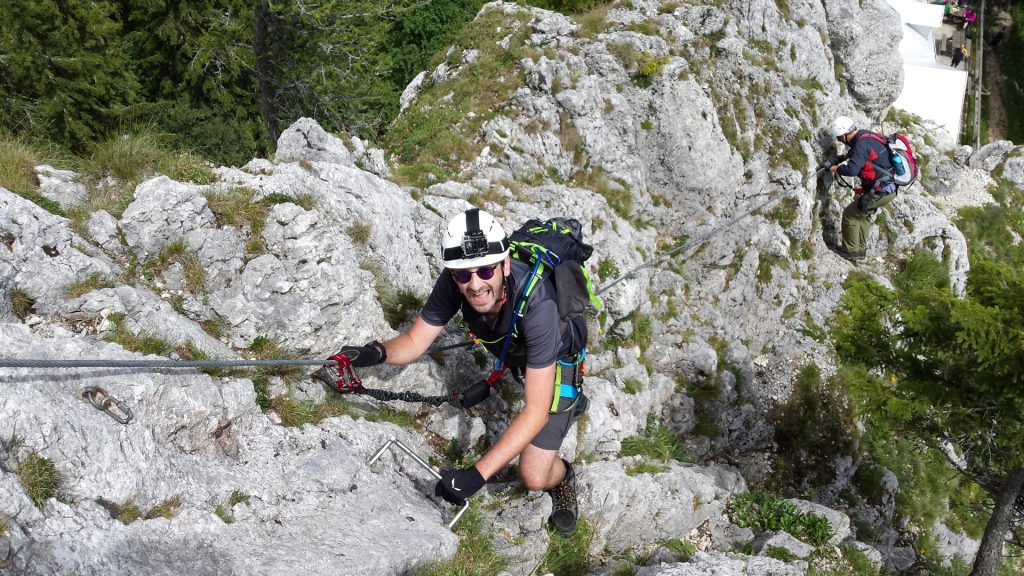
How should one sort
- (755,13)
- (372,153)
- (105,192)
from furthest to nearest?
(755,13) → (372,153) → (105,192)

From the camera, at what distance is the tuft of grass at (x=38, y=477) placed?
362cm

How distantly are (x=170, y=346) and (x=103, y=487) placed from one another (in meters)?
1.52

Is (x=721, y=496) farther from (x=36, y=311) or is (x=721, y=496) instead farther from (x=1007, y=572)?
(x=1007, y=572)

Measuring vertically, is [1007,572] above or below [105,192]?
below

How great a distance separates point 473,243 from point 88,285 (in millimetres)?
3397

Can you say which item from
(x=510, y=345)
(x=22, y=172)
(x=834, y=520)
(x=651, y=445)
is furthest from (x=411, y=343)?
(x=834, y=520)

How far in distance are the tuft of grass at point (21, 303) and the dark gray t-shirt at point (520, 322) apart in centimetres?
325

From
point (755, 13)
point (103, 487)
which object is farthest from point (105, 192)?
point (755, 13)

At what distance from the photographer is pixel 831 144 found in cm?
1842

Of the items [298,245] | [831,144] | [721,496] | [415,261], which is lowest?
[721,496]

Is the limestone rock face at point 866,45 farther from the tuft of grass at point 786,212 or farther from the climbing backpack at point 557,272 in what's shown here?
the climbing backpack at point 557,272

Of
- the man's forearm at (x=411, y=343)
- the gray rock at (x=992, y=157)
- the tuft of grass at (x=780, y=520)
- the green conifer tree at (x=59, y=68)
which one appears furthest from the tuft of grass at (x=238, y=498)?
the gray rock at (x=992, y=157)

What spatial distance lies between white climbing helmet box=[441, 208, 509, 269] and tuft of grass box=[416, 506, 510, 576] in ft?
8.28

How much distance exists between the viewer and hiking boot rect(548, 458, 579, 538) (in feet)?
20.8
